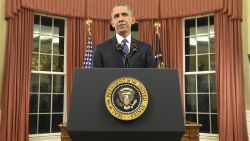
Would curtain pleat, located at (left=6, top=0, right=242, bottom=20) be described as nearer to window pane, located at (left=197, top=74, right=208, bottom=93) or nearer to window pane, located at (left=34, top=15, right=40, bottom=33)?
window pane, located at (left=34, top=15, right=40, bottom=33)

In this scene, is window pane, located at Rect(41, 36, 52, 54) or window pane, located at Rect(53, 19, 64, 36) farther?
window pane, located at Rect(53, 19, 64, 36)

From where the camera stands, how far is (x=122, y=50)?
1.57m

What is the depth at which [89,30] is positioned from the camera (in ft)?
18.9

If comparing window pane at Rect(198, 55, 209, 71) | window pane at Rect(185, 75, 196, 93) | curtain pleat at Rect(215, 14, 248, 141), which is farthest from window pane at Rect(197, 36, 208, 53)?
window pane at Rect(185, 75, 196, 93)

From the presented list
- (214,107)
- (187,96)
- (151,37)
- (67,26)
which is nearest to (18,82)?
(67,26)

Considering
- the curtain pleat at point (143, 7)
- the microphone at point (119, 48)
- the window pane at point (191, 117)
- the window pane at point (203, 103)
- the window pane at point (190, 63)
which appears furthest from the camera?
the window pane at point (190, 63)

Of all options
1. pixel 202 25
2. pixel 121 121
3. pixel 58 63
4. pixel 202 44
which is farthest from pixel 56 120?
pixel 121 121

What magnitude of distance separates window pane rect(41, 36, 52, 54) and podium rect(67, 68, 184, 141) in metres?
5.13

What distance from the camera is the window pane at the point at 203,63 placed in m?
6.09

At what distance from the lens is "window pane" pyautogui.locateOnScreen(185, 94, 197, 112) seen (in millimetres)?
6159

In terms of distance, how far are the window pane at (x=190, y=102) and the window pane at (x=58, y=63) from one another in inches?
104

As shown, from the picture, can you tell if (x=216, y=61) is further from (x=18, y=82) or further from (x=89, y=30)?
(x=18, y=82)

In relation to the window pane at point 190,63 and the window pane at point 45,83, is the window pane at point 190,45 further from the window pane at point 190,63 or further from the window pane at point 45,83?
the window pane at point 45,83

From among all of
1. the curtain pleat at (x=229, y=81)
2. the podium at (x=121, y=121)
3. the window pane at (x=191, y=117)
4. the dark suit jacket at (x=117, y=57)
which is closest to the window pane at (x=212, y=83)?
the curtain pleat at (x=229, y=81)
